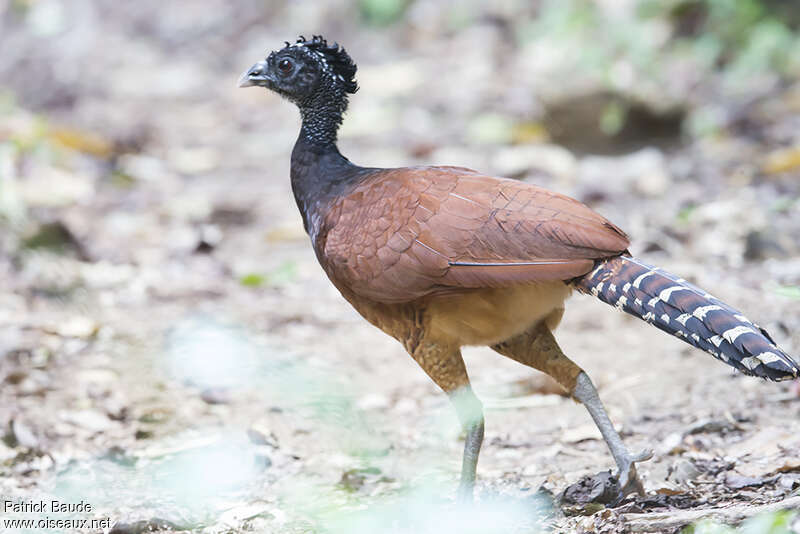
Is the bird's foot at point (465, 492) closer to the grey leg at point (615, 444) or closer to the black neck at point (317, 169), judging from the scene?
the grey leg at point (615, 444)

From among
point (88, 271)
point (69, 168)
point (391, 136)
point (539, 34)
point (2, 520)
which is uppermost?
point (539, 34)

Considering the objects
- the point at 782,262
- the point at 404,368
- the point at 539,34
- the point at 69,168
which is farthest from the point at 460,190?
the point at 539,34

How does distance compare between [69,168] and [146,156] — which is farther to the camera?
[146,156]

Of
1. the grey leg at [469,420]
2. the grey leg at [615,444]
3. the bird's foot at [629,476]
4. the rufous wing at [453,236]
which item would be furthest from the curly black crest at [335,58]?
the bird's foot at [629,476]

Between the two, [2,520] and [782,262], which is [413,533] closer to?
[2,520]

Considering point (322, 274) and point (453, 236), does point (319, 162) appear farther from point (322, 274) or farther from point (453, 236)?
point (322, 274)

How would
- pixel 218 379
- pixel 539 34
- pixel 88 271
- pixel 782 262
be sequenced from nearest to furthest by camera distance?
pixel 218 379
pixel 782 262
pixel 88 271
pixel 539 34

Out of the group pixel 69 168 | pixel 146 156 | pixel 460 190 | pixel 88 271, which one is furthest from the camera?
pixel 146 156

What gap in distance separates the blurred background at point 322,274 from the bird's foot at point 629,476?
121mm

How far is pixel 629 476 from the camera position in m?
3.48

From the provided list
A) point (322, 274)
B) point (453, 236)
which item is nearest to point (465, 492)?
point (453, 236)

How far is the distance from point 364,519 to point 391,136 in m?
7.14

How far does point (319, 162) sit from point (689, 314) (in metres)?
1.86

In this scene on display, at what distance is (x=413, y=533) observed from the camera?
135 inches
